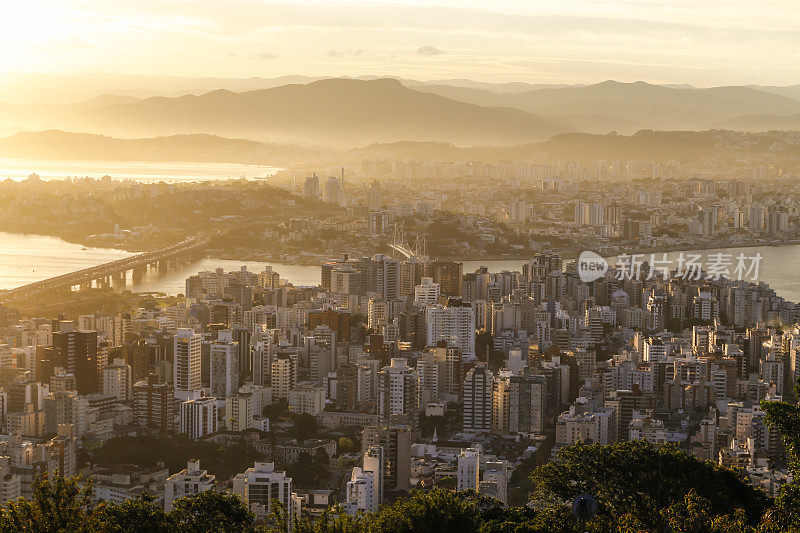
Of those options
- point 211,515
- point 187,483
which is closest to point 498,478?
point 187,483

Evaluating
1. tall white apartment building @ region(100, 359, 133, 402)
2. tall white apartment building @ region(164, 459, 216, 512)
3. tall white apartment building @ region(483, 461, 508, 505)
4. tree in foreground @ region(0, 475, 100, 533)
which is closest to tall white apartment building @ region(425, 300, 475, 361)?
tall white apartment building @ region(100, 359, 133, 402)

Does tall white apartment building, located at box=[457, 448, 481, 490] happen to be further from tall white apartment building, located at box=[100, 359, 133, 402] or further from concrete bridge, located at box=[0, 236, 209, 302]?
concrete bridge, located at box=[0, 236, 209, 302]

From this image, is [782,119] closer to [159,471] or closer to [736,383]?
[736,383]

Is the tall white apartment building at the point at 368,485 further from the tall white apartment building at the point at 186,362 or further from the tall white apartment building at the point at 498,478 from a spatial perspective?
the tall white apartment building at the point at 186,362

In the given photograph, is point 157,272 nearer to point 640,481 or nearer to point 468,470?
point 468,470

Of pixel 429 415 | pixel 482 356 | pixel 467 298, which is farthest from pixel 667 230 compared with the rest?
pixel 429 415

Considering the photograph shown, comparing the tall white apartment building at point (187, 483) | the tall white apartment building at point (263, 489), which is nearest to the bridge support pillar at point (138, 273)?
the tall white apartment building at point (187, 483)
